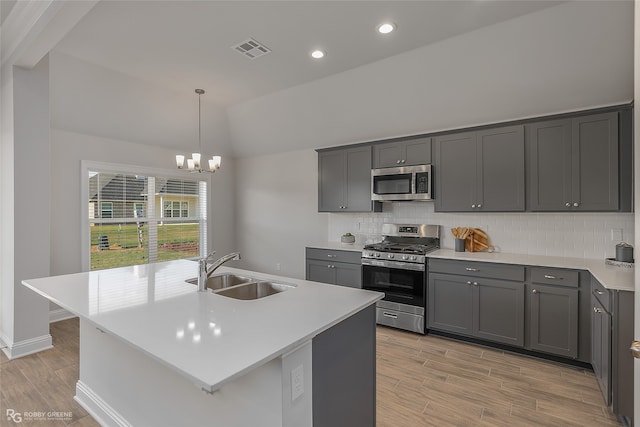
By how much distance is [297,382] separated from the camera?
1303 mm

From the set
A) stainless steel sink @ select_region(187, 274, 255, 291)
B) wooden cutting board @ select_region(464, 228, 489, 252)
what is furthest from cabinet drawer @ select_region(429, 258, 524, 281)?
stainless steel sink @ select_region(187, 274, 255, 291)

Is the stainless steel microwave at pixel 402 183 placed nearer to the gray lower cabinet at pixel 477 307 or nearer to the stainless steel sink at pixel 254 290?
the gray lower cabinet at pixel 477 307

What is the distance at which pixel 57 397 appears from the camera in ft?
7.93

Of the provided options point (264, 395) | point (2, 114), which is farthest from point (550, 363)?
point (2, 114)

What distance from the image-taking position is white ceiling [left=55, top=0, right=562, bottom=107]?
2596mm

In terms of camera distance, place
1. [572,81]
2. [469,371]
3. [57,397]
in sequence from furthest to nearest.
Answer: [572,81], [469,371], [57,397]

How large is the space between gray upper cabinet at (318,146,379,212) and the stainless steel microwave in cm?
15

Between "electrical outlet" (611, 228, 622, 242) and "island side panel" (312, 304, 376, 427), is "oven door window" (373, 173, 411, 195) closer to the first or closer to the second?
"electrical outlet" (611, 228, 622, 242)

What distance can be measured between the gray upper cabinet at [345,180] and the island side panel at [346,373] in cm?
261

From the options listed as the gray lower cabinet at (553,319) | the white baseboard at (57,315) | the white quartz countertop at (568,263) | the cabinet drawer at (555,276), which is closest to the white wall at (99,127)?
the white baseboard at (57,315)

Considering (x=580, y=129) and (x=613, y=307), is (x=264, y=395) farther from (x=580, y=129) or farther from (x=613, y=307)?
(x=580, y=129)

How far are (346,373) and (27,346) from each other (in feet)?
10.9

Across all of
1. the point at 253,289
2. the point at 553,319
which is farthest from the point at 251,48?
the point at 553,319

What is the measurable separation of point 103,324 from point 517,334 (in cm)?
337
